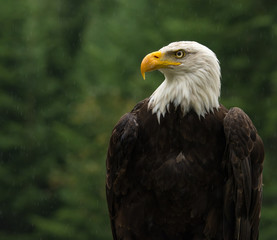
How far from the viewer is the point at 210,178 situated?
16.7ft

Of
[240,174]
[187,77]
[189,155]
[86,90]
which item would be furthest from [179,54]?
[86,90]

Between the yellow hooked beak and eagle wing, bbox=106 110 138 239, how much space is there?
0.48 metres

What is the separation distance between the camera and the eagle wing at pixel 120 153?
5.15 metres

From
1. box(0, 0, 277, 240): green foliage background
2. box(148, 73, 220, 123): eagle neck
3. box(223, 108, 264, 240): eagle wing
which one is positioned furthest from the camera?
box(0, 0, 277, 240): green foliage background

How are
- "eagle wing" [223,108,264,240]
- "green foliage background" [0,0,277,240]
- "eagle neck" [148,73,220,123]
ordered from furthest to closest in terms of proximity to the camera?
"green foliage background" [0,0,277,240] → "eagle neck" [148,73,220,123] → "eagle wing" [223,108,264,240]

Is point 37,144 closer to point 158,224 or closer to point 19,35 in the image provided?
point 19,35

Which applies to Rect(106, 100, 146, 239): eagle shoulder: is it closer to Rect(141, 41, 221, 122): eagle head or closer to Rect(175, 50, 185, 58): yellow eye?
Rect(141, 41, 221, 122): eagle head

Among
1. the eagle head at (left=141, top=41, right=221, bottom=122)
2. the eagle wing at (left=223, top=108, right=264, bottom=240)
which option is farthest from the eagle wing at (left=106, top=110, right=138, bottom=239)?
the eagle wing at (left=223, top=108, right=264, bottom=240)

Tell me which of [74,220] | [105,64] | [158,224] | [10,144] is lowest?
[158,224]

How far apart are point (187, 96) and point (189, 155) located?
502 mm

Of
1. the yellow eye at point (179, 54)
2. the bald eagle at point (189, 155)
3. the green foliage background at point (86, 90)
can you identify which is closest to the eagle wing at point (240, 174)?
the bald eagle at point (189, 155)

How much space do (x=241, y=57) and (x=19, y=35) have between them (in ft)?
34.7

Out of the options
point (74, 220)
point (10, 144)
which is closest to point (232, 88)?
point (74, 220)

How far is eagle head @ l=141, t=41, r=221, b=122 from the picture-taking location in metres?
5.05
